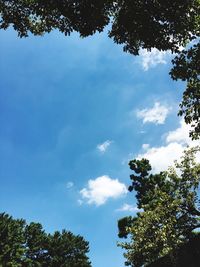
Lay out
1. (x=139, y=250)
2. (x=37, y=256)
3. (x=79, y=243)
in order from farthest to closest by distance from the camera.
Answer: (x=79, y=243) < (x=37, y=256) < (x=139, y=250)

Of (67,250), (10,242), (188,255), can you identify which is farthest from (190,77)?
(67,250)

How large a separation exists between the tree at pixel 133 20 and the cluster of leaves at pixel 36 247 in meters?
44.3

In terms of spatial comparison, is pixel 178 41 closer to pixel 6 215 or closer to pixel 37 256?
pixel 6 215

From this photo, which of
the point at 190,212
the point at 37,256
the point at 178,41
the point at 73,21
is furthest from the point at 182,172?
the point at 37,256

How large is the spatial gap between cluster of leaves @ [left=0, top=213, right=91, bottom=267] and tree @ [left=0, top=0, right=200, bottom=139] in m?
44.3

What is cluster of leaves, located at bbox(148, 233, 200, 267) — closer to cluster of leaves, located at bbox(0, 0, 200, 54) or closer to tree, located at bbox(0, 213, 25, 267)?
cluster of leaves, located at bbox(0, 0, 200, 54)

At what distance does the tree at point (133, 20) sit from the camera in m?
14.3

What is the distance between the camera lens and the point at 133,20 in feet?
48.5

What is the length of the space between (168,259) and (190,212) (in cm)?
445

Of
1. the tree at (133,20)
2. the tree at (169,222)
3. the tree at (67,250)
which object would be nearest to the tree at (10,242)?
the tree at (67,250)

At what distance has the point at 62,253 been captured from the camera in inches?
2598

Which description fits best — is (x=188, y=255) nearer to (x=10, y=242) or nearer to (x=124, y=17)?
(x=124, y=17)

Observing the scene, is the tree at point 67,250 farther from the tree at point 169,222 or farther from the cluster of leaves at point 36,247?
the tree at point 169,222

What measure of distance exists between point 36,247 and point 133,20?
55.9 meters
